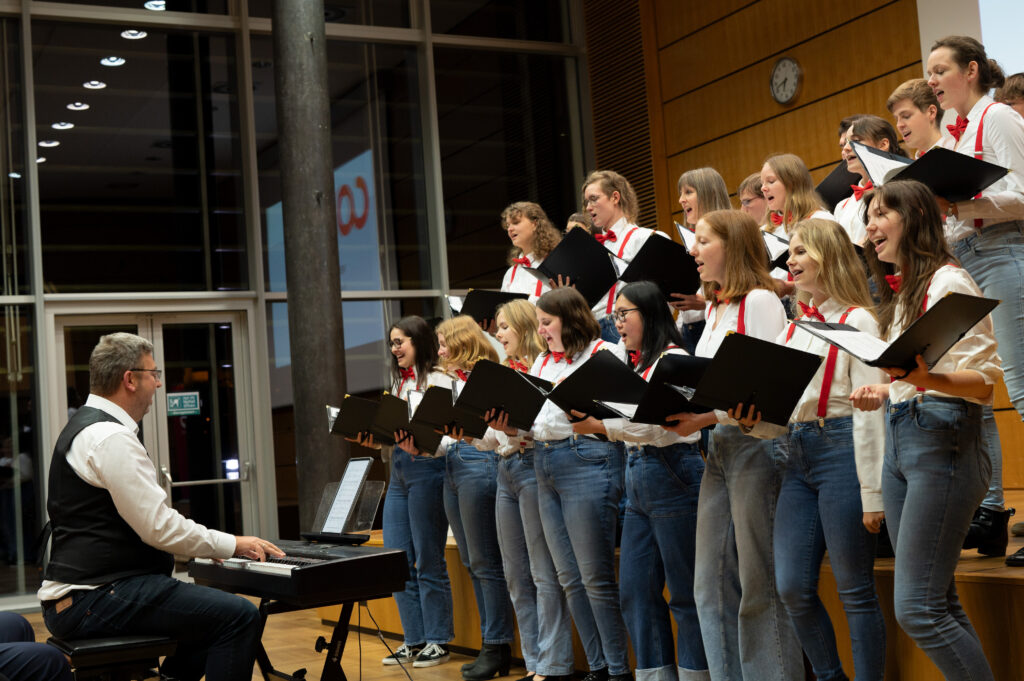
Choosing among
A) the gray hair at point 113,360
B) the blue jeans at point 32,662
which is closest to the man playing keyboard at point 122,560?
the gray hair at point 113,360

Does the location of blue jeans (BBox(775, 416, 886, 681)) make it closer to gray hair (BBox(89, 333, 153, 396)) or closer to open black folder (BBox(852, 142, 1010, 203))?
open black folder (BBox(852, 142, 1010, 203))

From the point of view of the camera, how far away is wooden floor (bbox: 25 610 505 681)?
14.8 ft

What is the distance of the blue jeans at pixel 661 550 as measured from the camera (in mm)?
3193

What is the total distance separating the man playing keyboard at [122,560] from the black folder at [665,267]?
4.96 ft

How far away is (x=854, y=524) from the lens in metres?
2.64

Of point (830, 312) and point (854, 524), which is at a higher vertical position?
point (830, 312)

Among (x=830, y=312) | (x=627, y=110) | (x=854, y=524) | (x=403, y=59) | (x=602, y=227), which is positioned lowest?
(x=854, y=524)

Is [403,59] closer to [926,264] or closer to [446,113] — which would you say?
[446,113]

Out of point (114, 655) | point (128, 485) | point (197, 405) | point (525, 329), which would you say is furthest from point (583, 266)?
point (197, 405)

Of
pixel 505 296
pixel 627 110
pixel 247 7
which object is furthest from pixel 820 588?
pixel 247 7

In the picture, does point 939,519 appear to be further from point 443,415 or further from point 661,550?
point 443,415

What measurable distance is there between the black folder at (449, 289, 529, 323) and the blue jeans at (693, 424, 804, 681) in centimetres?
163

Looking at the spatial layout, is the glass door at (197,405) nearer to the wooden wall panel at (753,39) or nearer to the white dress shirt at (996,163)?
the wooden wall panel at (753,39)

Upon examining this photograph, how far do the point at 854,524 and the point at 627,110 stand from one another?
261 inches
